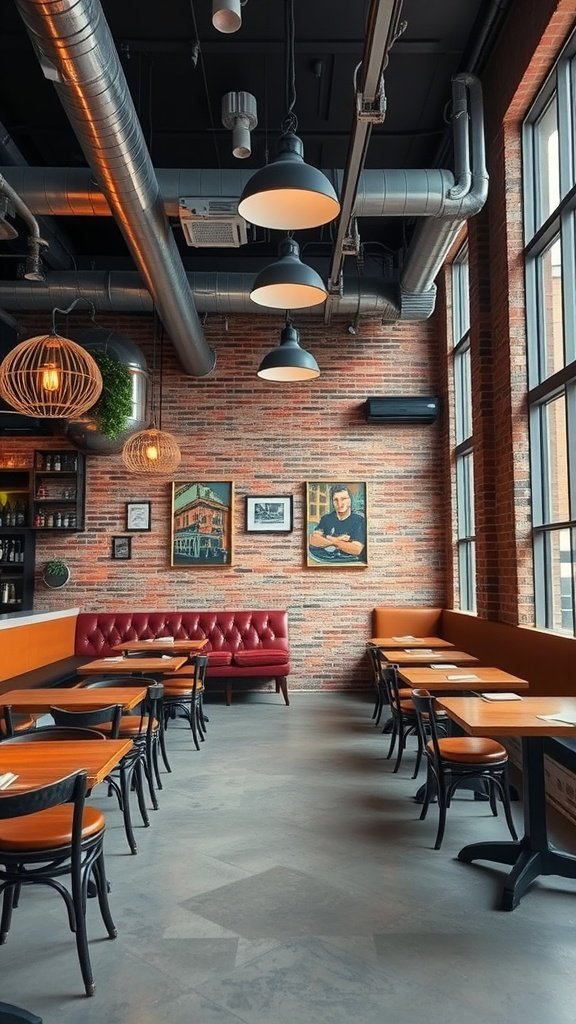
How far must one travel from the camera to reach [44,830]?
2.81 metres

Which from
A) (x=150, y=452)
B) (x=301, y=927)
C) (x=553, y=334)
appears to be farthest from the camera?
(x=150, y=452)

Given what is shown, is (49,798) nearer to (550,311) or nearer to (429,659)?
(429,659)

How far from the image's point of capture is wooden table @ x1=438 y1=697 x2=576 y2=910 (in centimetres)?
333

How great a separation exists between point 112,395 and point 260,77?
11.0ft

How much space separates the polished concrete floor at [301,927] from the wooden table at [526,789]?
91mm

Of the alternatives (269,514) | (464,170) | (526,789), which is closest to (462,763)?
(526,789)

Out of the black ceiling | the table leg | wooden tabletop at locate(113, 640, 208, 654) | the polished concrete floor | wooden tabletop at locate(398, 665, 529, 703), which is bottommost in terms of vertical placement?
the polished concrete floor

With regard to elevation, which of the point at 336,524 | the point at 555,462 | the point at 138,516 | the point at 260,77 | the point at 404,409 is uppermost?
the point at 260,77

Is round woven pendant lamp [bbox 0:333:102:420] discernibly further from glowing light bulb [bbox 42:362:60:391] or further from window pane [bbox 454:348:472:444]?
window pane [bbox 454:348:472:444]

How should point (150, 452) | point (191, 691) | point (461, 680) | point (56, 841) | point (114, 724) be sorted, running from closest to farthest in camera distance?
point (56, 841) < point (114, 724) < point (461, 680) < point (191, 691) < point (150, 452)

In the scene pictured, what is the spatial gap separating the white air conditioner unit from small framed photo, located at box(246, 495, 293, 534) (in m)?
3.70

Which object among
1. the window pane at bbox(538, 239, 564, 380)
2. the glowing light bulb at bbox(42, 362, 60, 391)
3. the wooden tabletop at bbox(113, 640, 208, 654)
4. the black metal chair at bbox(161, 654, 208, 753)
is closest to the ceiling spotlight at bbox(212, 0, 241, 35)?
the glowing light bulb at bbox(42, 362, 60, 391)

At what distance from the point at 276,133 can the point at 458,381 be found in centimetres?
349

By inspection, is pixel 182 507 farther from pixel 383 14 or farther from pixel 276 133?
pixel 383 14
